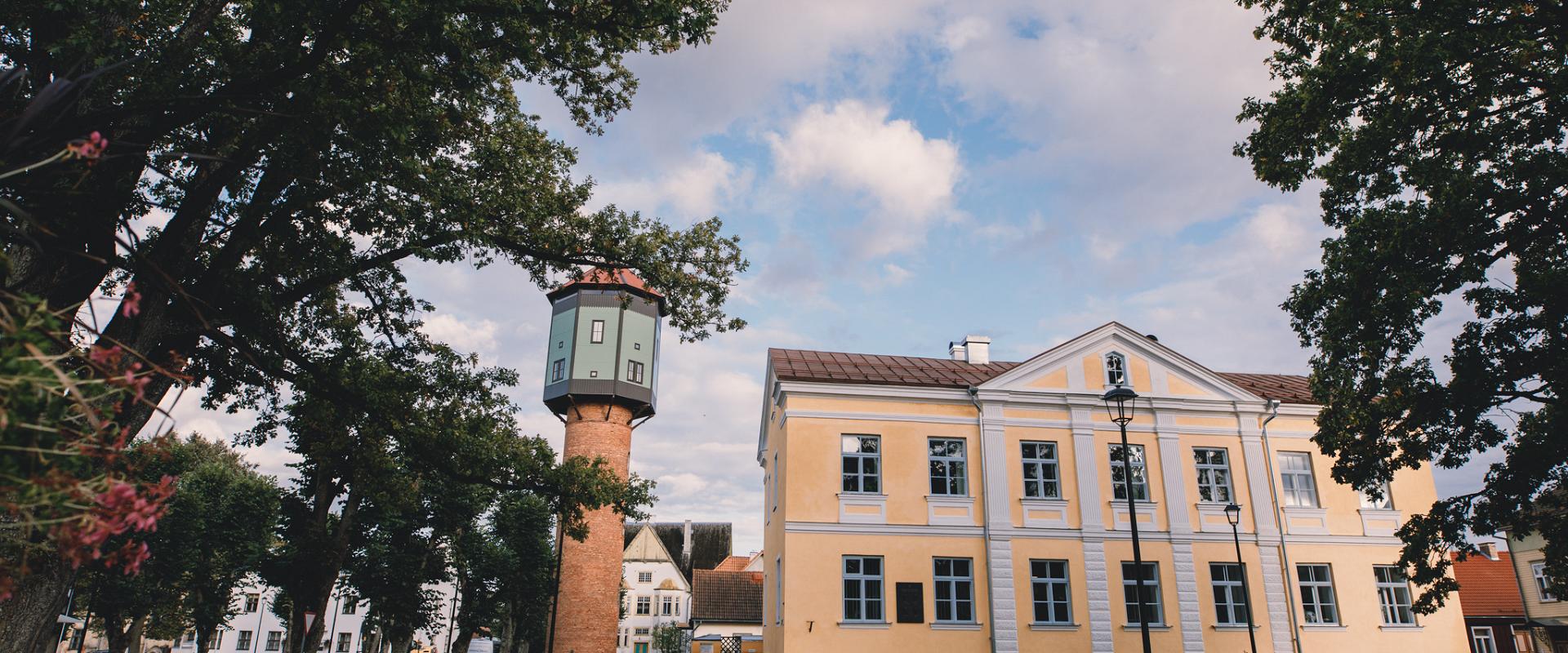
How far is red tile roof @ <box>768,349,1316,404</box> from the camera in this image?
72.8 ft

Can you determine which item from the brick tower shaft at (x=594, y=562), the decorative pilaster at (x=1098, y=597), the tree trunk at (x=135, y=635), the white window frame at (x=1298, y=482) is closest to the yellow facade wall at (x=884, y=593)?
the decorative pilaster at (x=1098, y=597)

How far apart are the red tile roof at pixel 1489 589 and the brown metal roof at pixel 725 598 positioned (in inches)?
1340

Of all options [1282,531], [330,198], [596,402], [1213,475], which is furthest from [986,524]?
[596,402]

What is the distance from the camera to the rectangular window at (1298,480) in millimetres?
22844

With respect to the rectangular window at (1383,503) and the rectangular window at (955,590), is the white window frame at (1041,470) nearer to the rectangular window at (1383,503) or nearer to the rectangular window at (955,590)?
Result: the rectangular window at (955,590)

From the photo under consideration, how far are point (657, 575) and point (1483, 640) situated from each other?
50.3 metres

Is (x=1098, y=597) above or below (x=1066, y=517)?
below

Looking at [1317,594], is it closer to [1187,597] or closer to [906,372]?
[1187,597]

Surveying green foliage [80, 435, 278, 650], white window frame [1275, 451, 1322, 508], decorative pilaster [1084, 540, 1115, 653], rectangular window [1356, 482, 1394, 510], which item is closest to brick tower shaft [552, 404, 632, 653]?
green foliage [80, 435, 278, 650]

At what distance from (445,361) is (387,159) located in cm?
561

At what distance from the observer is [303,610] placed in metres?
26.3

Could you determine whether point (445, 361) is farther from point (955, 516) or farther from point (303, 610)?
point (303, 610)

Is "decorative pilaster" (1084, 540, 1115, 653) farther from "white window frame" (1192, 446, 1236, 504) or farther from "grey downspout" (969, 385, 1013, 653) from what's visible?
"white window frame" (1192, 446, 1236, 504)

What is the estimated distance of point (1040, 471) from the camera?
2209cm
